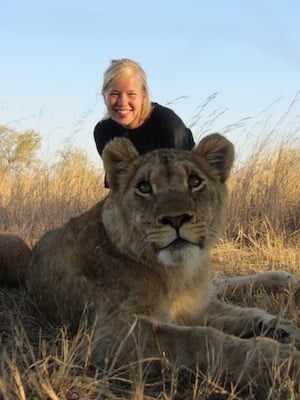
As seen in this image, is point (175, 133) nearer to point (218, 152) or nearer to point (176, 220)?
point (218, 152)

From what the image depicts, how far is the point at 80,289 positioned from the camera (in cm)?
324

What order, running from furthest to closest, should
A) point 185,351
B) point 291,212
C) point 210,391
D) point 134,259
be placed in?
point 291,212, point 134,259, point 185,351, point 210,391

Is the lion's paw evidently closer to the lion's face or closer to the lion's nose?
the lion's face

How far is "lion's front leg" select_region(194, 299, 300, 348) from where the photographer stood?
10.0 ft

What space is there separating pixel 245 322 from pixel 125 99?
198 cm

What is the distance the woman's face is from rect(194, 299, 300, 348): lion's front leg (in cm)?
172

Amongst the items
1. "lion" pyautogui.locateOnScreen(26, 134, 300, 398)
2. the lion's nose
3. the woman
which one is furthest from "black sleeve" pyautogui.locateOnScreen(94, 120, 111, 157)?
the lion's nose

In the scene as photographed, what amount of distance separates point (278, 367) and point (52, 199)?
5.60 m

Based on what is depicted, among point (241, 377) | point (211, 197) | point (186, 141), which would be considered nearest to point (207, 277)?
point (211, 197)

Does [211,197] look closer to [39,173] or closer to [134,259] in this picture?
[134,259]

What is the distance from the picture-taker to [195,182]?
123 inches

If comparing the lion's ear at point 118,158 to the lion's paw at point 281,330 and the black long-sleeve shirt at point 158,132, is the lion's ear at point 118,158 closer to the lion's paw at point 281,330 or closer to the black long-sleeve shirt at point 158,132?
the lion's paw at point 281,330

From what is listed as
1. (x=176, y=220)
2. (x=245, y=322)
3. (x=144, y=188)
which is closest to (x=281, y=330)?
(x=245, y=322)

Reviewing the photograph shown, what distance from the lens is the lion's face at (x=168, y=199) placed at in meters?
2.87
